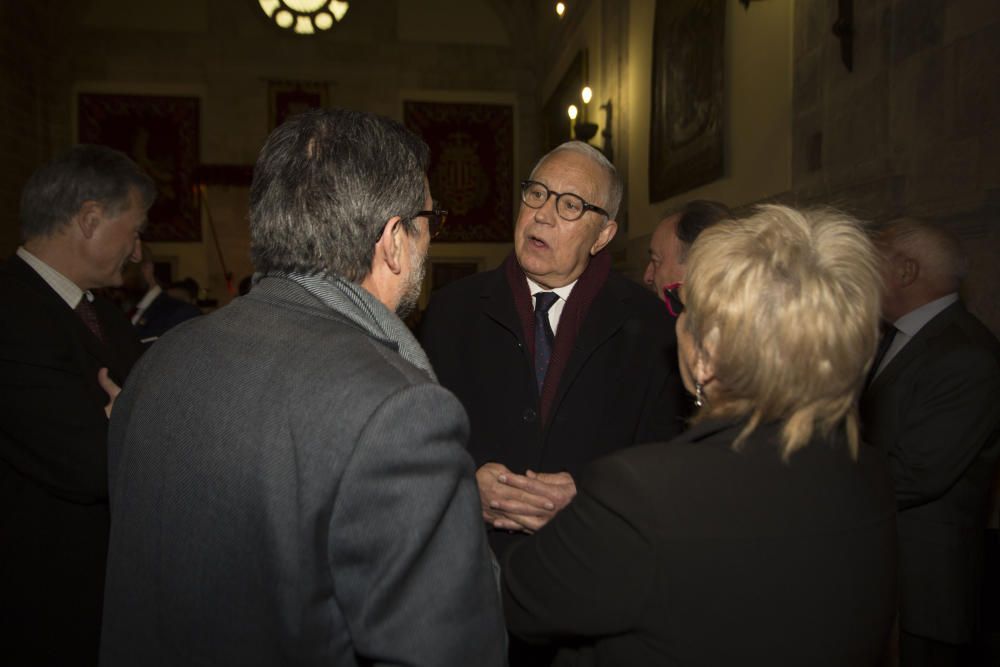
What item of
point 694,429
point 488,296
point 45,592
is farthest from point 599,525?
point 45,592

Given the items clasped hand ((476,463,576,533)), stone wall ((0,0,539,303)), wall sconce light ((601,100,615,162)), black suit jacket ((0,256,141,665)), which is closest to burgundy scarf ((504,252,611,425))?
clasped hand ((476,463,576,533))

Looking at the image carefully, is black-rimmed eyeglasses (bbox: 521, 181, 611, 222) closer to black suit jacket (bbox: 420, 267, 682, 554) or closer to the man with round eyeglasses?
the man with round eyeglasses

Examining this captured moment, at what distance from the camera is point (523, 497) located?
5.79 feet

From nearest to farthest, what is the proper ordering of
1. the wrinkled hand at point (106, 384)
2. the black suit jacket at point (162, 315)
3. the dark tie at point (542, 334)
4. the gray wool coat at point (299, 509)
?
the gray wool coat at point (299, 509)
the wrinkled hand at point (106, 384)
the dark tie at point (542, 334)
the black suit jacket at point (162, 315)

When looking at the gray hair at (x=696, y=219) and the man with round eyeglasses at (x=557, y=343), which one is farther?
the gray hair at (x=696, y=219)

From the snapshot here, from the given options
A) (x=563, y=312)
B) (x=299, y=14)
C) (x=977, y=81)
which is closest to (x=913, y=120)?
(x=977, y=81)

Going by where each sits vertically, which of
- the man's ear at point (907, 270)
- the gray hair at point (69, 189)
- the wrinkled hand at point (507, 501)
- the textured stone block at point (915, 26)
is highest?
the textured stone block at point (915, 26)

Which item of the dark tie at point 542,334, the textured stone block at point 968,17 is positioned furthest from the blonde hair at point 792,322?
the textured stone block at point 968,17

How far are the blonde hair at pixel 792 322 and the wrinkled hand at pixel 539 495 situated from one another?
26.1 inches

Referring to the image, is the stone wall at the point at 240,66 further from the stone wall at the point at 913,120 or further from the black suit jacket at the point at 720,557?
the black suit jacket at the point at 720,557

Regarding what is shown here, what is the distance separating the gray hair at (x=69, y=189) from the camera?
77.9 inches

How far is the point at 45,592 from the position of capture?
5.94 ft

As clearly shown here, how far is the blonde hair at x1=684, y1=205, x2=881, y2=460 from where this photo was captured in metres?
1.12

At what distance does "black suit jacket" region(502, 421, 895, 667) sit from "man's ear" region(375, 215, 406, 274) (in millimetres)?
470
